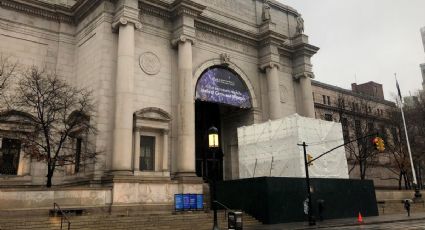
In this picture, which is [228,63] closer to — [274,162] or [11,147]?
[274,162]

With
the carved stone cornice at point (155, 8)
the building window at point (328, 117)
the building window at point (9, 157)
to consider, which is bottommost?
the building window at point (9, 157)

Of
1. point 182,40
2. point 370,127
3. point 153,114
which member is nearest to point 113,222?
point 153,114

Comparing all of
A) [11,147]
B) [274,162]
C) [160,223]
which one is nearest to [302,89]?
[274,162]

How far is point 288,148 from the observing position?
107 feet

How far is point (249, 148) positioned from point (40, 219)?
19.9 m

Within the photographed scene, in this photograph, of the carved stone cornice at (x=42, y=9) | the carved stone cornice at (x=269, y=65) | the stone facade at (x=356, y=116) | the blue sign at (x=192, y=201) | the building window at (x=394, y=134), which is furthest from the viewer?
the building window at (x=394, y=134)

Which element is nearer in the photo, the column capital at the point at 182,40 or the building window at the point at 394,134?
the column capital at the point at 182,40

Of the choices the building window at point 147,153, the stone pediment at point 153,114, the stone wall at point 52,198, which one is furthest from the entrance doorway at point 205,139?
the stone wall at point 52,198

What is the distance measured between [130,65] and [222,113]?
1522 cm

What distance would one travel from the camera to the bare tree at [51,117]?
24703 mm

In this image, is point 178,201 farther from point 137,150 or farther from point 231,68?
point 231,68

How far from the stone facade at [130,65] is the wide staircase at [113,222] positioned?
3.81 metres

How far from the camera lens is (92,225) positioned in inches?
832

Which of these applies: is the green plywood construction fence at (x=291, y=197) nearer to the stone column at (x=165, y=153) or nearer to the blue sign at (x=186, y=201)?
the blue sign at (x=186, y=201)
